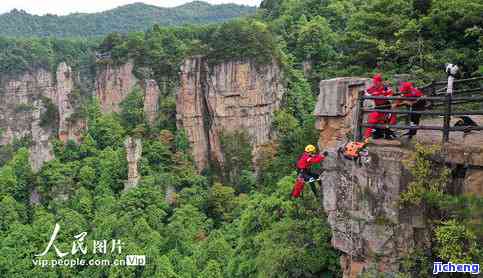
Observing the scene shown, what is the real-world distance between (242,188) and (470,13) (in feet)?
79.6

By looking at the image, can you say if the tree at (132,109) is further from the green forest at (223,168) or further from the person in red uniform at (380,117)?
the person in red uniform at (380,117)

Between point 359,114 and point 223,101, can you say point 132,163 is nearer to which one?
point 223,101

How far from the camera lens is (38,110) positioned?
48438mm

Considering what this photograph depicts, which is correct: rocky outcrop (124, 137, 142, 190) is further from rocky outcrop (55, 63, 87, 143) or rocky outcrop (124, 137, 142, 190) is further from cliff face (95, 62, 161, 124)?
rocky outcrop (55, 63, 87, 143)

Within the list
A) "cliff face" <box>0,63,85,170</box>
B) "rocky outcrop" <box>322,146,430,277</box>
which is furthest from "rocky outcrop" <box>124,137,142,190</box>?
"rocky outcrop" <box>322,146,430,277</box>

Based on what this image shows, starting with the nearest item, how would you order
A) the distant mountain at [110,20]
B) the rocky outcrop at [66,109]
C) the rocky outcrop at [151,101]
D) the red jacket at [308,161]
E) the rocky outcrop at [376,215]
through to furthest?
the rocky outcrop at [376,215], the red jacket at [308,161], the rocky outcrop at [151,101], the rocky outcrop at [66,109], the distant mountain at [110,20]

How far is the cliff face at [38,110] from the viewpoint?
42.6m

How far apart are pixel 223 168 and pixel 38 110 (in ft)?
68.6

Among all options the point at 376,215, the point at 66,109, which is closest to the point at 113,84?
the point at 66,109

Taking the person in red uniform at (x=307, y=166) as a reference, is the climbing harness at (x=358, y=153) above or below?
above

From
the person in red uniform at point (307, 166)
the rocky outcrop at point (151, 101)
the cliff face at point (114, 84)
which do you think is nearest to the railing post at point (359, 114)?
the person in red uniform at point (307, 166)

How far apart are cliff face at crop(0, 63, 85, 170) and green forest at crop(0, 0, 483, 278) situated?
3.88ft

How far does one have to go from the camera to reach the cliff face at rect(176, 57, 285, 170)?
123ft

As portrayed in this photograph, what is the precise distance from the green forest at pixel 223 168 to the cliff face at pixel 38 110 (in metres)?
1.18
